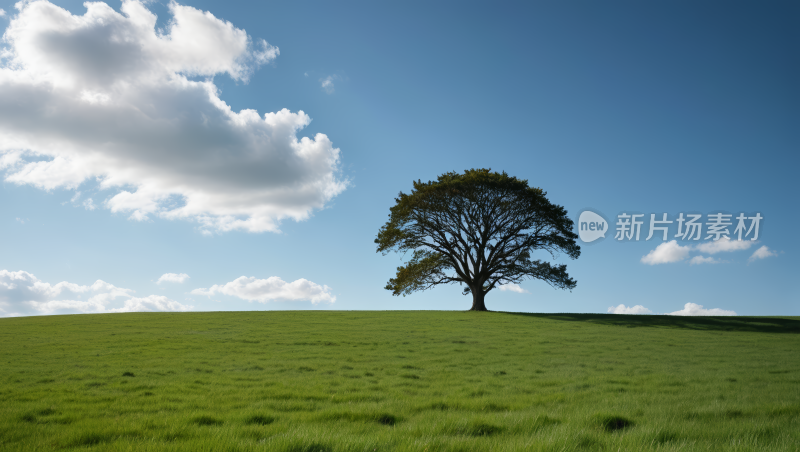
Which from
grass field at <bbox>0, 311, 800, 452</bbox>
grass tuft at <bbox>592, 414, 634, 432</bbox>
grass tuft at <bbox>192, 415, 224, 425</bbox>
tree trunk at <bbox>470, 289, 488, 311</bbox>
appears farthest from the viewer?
tree trunk at <bbox>470, 289, 488, 311</bbox>

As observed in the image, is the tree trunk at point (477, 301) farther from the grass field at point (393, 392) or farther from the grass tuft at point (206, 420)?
the grass tuft at point (206, 420)

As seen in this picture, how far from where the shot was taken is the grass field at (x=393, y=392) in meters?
5.63

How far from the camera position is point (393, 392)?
Answer: 32.4 feet

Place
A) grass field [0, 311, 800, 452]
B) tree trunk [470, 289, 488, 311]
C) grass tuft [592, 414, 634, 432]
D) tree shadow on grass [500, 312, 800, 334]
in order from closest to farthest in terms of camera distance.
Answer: grass field [0, 311, 800, 452]
grass tuft [592, 414, 634, 432]
tree shadow on grass [500, 312, 800, 334]
tree trunk [470, 289, 488, 311]

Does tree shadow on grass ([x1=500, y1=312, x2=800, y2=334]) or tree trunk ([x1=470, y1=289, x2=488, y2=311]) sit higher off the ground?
tree trunk ([x1=470, y1=289, x2=488, y2=311])

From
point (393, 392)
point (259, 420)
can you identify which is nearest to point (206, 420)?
point (259, 420)

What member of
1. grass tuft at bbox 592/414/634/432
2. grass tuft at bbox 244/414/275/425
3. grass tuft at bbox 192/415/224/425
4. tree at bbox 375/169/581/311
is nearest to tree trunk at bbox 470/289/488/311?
tree at bbox 375/169/581/311

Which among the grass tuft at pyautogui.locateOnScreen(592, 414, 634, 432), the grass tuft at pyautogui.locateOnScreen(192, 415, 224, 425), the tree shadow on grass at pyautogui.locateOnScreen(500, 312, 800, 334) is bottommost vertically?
the tree shadow on grass at pyautogui.locateOnScreen(500, 312, 800, 334)

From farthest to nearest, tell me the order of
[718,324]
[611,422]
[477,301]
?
[477,301], [718,324], [611,422]

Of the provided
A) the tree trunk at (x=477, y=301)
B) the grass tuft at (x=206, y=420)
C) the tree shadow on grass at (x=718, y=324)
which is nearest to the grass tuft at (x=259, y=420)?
the grass tuft at (x=206, y=420)

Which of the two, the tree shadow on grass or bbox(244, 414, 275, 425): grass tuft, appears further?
the tree shadow on grass

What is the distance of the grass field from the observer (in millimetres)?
5633

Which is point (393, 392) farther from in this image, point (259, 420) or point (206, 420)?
point (206, 420)

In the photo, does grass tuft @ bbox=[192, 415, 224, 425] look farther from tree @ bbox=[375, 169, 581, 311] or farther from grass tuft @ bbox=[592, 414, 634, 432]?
tree @ bbox=[375, 169, 581, 311]
